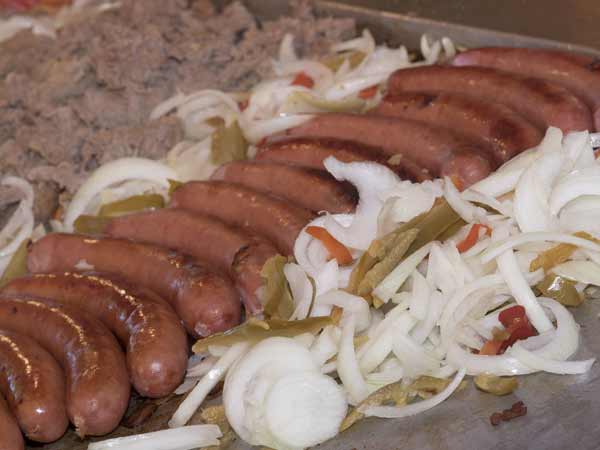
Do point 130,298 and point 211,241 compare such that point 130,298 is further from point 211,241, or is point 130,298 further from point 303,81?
point 303,81

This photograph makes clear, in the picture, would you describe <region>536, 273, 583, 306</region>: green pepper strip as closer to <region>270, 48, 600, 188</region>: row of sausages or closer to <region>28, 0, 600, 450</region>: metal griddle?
<region>28, 0, 600, 450</region>: metal griddle

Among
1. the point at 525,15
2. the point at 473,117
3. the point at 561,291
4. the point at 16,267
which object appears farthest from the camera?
the point at 525,15

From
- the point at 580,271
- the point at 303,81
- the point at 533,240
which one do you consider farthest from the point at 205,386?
the point at 303,81

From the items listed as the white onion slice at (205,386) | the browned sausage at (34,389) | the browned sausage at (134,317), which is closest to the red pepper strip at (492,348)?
the white onion slice at (205,386)

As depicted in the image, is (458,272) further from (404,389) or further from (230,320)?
(230,320)

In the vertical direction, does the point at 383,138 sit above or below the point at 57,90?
above

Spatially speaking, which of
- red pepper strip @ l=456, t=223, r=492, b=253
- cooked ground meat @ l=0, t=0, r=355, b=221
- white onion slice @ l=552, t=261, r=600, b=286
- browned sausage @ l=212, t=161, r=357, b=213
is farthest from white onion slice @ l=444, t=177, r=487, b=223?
cooked ground meat @ l=0, t=0, r=355, b=221

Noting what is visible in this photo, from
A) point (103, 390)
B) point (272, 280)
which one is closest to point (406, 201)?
point (272, 280)
